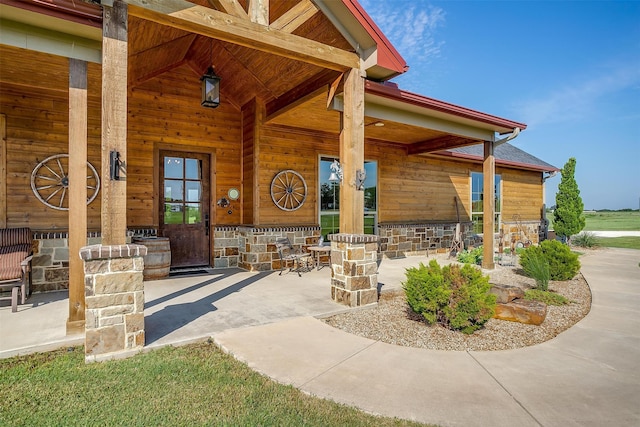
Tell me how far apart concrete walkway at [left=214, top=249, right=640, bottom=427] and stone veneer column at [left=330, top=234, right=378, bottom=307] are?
711 millimetres

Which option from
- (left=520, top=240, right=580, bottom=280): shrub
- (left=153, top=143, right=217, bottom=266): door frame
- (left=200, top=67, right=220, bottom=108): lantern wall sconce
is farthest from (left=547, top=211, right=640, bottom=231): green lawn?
(left=200, top=67, right=220, bottom=108): lantern wall sconce

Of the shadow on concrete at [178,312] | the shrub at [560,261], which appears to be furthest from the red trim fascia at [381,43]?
the shrub at [560,261]

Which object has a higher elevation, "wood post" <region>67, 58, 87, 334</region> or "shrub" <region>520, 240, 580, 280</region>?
"wood post" <region>67, 58, 87, 334</region>

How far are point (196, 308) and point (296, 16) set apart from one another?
144 inches

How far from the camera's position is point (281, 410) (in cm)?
207

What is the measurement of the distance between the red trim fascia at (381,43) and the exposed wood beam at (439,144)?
3518 mm

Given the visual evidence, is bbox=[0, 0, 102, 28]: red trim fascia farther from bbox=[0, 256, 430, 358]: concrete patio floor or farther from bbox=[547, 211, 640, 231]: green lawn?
bbox=[547, 211, 640, 231]: green lawn

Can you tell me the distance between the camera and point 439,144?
8.16 m

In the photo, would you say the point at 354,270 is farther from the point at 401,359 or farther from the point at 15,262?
the point at 15,262

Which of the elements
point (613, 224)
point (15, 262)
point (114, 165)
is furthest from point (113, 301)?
point (613, 224)

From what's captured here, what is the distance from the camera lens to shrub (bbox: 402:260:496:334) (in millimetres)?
3500

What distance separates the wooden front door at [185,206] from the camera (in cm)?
636

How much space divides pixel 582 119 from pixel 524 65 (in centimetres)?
1336

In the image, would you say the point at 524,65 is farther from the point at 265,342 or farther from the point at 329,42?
the point at 265,342
